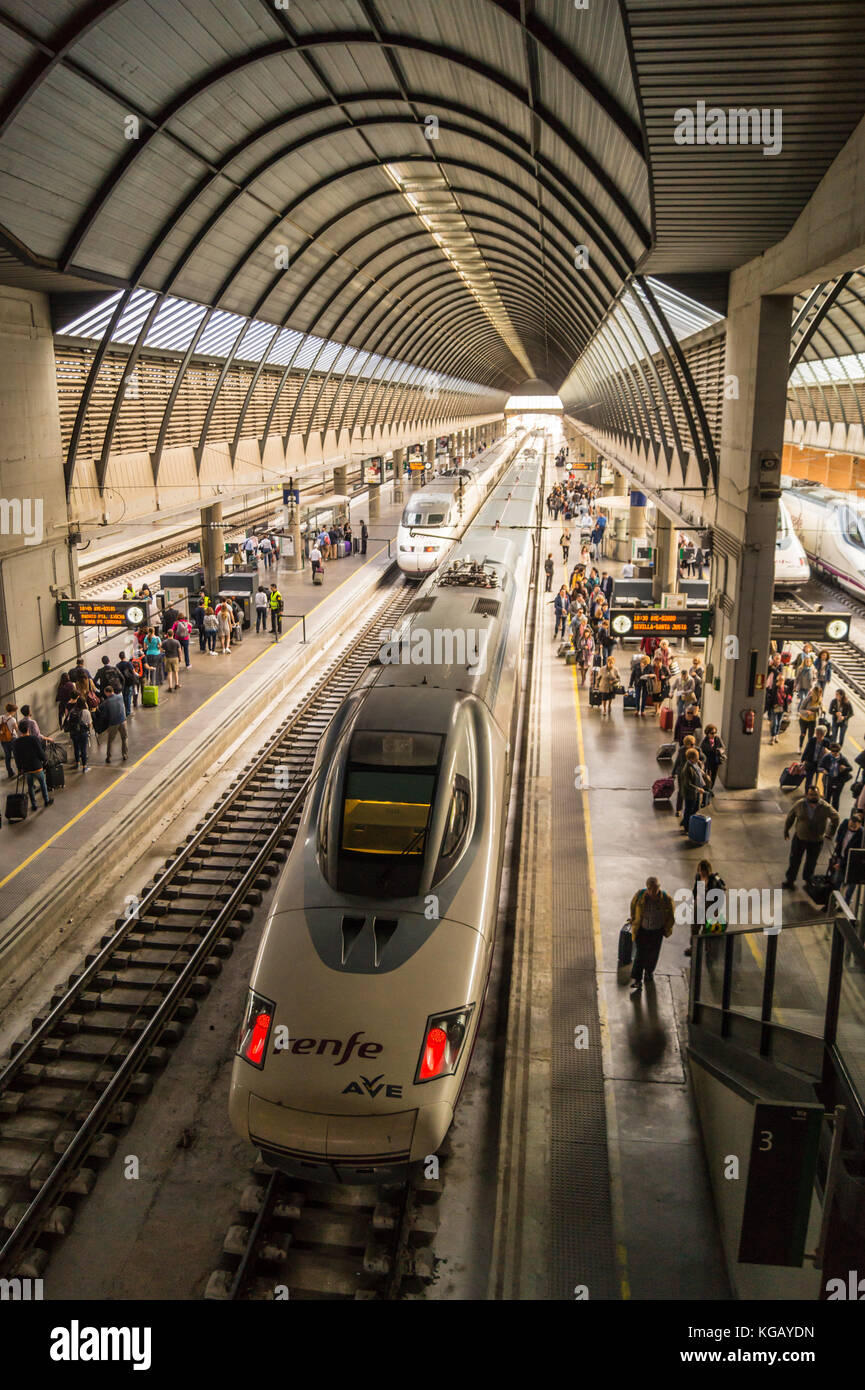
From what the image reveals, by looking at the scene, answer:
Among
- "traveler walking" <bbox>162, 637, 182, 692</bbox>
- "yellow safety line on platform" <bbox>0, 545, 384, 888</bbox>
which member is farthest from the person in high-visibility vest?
"traveler walking" <bbox>162, 637, 182, 692</bbox>

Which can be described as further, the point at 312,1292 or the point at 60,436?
the point at 60,436

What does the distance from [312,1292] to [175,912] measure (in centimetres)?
605

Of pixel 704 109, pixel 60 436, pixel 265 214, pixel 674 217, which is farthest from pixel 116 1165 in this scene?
pixel 265 214

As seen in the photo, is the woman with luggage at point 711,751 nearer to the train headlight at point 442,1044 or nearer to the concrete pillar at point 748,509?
the concrete pillar at point 748,509

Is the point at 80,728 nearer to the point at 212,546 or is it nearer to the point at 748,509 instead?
the point at 748,509

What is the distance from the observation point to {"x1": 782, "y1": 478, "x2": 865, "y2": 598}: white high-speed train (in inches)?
1057

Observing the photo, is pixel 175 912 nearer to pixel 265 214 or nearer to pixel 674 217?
pixel 674 217

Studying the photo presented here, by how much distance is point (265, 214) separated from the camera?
69.6ft

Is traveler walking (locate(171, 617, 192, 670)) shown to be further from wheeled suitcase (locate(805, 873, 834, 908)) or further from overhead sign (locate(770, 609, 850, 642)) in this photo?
wheeled suitcase (locate(805, 873, 834, 908))

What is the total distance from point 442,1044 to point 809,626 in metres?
11.0

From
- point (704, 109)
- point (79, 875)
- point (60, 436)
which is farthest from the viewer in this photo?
point (60, 436)

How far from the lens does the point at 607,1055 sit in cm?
892

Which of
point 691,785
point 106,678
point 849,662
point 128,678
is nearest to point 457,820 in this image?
point 691,785

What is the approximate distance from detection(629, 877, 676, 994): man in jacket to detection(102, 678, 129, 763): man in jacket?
1035 centimetres
